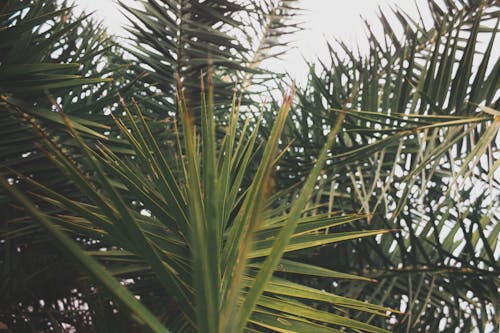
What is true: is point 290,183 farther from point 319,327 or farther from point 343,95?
point 319,327

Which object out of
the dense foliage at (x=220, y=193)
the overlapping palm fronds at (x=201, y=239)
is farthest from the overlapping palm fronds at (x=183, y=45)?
the overlapping palm fronds at (x=201, y=239)

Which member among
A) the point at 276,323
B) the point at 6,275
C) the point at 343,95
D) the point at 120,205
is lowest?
the point at 6,275

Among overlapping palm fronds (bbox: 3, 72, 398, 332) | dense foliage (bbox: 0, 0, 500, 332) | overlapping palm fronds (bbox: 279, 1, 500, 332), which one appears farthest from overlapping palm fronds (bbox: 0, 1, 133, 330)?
overlapping palm fronds (bbox: 279, 1, 500, 332)

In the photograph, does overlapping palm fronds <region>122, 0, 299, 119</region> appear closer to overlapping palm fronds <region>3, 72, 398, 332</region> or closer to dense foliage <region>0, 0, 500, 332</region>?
dense foliage <region>0, 0, 500, 332</region>

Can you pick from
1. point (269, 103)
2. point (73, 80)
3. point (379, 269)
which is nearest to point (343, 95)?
point (269, 103)

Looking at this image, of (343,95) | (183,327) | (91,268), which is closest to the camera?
(91,268)

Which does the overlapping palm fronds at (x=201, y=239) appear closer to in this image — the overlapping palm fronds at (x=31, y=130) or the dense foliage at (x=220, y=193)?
the dense foliage at (x=220, y=193)

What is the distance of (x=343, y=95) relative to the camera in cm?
118

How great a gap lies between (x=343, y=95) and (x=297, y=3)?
0.28m

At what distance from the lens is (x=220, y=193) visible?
0.39m

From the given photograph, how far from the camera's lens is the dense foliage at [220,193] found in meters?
0.30

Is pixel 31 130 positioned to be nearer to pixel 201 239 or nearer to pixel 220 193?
pixel 220 193

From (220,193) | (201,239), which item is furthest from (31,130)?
(201,239)

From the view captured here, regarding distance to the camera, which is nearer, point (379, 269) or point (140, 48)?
point (379, 269)
